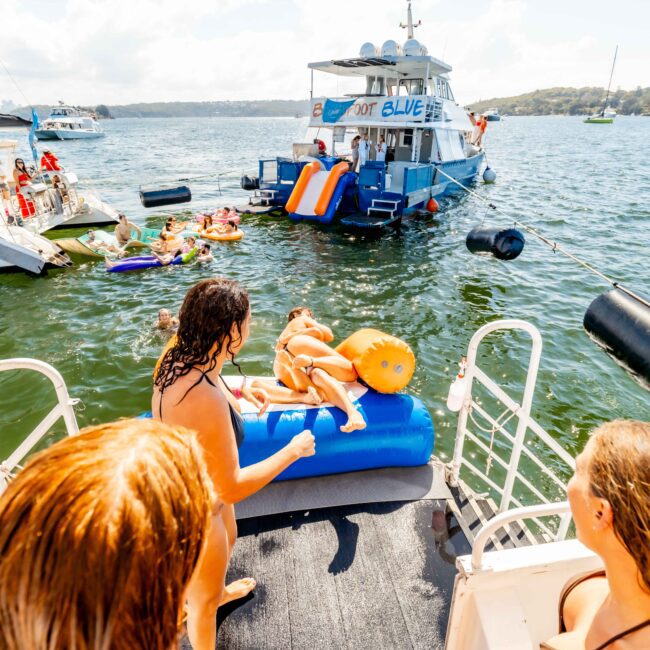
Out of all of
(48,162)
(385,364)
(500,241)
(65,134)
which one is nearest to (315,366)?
(385,364)

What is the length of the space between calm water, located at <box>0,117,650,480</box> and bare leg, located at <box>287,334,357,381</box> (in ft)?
7.36

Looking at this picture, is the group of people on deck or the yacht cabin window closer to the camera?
Result: the group of people on deck

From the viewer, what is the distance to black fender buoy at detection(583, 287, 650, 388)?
11.7 ft

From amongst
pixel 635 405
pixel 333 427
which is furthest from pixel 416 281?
pixel 333 427

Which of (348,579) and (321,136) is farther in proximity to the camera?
(321,136)

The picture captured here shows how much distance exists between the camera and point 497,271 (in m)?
12.0

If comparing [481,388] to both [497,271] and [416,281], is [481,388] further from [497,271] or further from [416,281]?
[497,271]

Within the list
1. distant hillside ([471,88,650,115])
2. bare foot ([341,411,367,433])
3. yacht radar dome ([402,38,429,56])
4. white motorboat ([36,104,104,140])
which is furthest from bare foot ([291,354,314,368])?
distant hillside ([471,88,650,115])

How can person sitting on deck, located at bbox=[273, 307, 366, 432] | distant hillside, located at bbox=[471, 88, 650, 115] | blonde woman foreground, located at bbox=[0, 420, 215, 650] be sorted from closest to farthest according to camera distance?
blonde woman foreground, located at bbox=[0, 420, 215, 650] → person sitting on deck, located at bbox=[273, 307, 366, 432] → distant hillside, located at bbox=[471, 88, 650, 115]

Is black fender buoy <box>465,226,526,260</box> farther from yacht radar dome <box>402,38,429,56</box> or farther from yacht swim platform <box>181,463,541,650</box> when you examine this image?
yacht radar dome <box>402,38,429,56</box>

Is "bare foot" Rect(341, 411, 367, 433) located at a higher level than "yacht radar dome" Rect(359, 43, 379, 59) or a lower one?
lower

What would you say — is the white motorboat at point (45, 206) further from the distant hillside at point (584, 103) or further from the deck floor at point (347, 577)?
the distant hillside at point (584, 103)

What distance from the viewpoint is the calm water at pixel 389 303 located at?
22.6 feet

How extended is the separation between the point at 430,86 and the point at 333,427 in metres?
19.5
